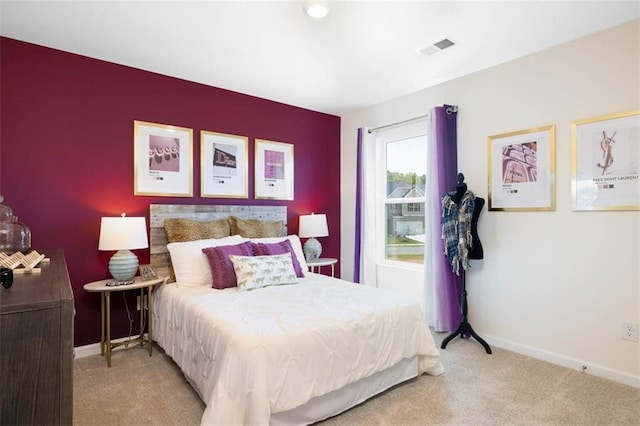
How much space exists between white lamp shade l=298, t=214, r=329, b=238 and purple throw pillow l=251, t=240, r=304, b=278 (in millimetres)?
746

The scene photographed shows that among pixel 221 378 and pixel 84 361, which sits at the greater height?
pixel 221 378

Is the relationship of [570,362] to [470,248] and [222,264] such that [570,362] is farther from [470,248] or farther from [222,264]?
[222,264]

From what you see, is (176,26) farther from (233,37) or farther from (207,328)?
(207,328)

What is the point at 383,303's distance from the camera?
Answer: 2371 mm

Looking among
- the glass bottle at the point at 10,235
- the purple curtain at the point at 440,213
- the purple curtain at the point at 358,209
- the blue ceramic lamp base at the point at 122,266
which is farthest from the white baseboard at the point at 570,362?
the glass bottle at the point at 10,235

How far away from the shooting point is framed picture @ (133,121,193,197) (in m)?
3.19

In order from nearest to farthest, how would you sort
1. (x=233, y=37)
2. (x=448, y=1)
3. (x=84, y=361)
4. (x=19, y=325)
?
1. (x=19, y=325)
2. (x=448, y=1)
3. (x=233, y=37)
4. (x=84, y=361)

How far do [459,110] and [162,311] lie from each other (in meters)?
3.23

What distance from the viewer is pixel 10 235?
2.10 meters

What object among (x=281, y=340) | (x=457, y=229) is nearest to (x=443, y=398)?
(x=281, y=340)

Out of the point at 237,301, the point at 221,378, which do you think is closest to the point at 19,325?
the point at 221,378

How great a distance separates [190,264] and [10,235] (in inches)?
45.9

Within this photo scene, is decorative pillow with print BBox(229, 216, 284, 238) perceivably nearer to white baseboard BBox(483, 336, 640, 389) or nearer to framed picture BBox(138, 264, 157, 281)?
framed picture BBox(138, 264, 157, 281)

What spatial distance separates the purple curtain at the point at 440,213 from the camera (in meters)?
3.33
